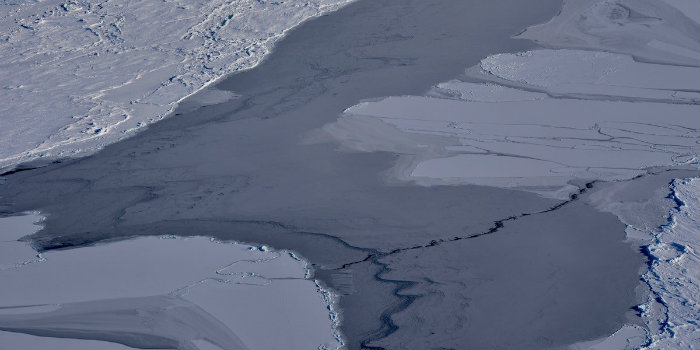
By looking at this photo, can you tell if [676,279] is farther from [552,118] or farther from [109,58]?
[109,58]

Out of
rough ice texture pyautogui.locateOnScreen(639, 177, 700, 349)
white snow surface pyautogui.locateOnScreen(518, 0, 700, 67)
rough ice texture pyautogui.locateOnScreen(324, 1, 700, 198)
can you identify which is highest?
white snow surface pyautogui.locateOnScreen(518, 0, 700, 67)

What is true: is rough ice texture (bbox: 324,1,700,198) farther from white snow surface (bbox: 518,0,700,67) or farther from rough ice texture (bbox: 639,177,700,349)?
rough ice texture (bbox: 639,177,700,349)

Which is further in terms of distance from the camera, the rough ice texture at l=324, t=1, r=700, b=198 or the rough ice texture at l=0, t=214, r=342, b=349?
the rough ice texture at l=324, t=1, r=700, b=198

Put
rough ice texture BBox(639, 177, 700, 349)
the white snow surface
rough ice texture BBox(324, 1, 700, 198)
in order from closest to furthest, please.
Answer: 1. rough ice texture BBox(639, 177, 700, 349)
2. rough ice texture BBox(324, 1, 700, 198)
3. the white snow surface

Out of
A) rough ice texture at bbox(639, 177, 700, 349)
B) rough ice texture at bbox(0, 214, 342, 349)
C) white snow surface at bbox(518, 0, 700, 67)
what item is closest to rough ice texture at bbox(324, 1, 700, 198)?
white snow surface at bbox(518, 0, 700, 67)

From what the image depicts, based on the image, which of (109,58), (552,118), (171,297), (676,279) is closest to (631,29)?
(552,118)

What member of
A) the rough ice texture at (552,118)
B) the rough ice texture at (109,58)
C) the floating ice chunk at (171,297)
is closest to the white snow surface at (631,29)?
the rough ice texture at (552,118)
